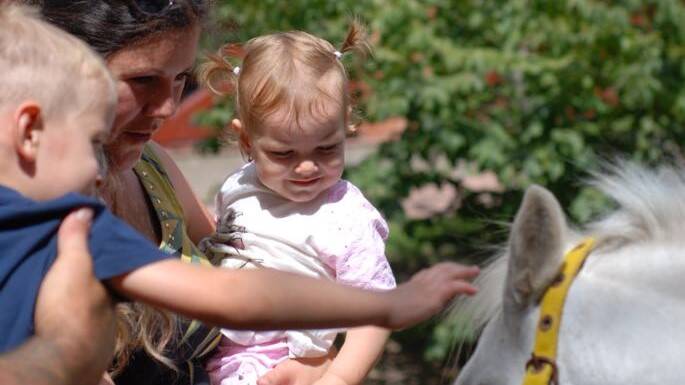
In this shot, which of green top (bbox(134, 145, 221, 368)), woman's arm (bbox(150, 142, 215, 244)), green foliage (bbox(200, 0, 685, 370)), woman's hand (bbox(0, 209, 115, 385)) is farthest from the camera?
green foliage (bbox(200, 0, 685, 370))

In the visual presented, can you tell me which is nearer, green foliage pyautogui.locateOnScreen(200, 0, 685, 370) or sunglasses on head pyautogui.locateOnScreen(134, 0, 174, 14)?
sunglasses on head pyautogui.locateOnScreen(134, 0, 174, 14)

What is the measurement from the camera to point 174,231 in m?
Result: 2.46

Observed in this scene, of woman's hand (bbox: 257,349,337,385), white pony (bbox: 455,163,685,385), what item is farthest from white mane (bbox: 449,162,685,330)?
woman's hand (bbox: 257,349,337,385)

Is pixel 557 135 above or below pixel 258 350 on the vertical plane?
below

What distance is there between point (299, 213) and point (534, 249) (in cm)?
82

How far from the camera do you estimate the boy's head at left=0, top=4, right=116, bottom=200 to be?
1.64m

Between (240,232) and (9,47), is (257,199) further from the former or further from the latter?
(9,47)

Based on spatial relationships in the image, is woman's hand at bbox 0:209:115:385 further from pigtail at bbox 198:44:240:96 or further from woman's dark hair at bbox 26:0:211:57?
pigtail at bbox 198:44:240:96

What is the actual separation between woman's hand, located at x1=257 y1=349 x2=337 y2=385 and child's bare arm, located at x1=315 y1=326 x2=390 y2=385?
4cm

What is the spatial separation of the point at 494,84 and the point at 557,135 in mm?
466

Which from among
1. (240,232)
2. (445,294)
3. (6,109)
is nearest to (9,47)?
(6,109)

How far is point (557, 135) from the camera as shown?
5215 millimetres

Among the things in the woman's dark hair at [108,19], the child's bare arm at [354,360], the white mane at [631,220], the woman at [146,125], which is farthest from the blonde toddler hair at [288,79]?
the white mane at [631,220]

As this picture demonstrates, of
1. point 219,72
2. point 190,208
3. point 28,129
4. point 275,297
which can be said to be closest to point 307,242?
point 190,208
